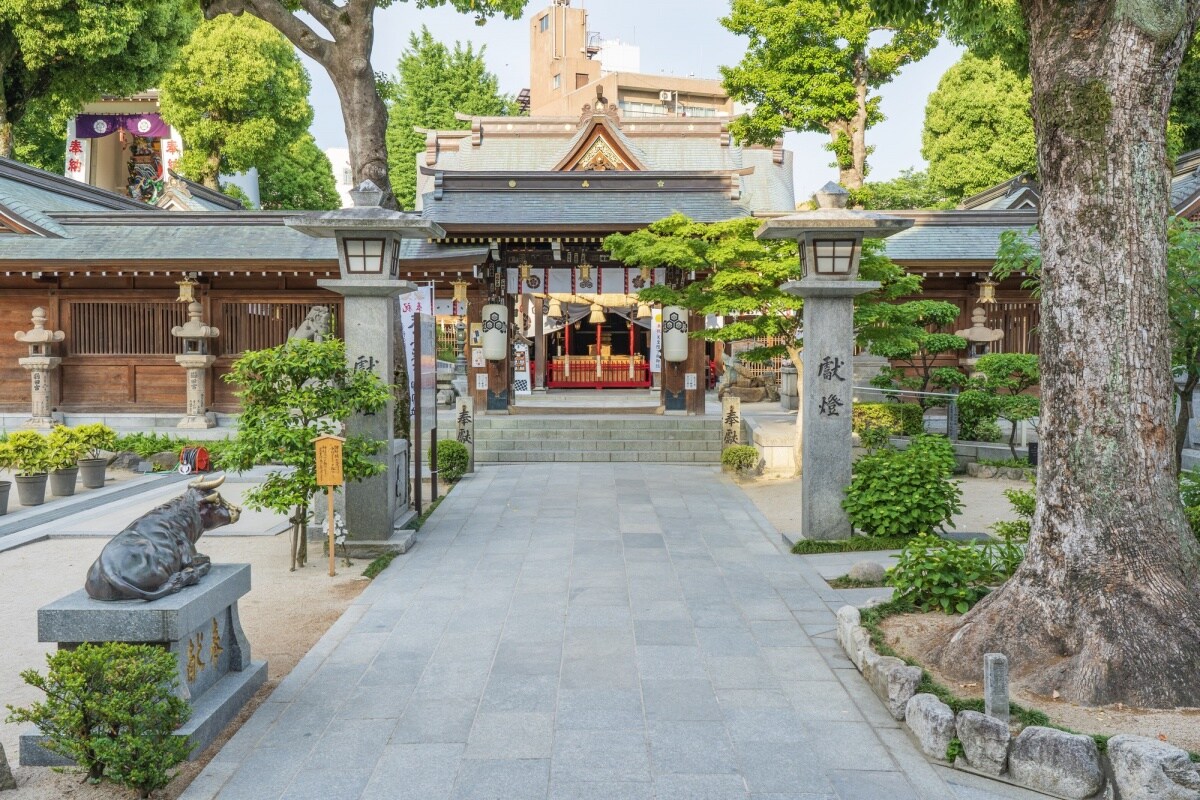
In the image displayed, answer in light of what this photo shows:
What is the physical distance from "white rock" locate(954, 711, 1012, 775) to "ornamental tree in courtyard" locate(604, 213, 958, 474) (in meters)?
→ 8.87

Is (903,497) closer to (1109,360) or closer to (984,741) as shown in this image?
(1109,360)

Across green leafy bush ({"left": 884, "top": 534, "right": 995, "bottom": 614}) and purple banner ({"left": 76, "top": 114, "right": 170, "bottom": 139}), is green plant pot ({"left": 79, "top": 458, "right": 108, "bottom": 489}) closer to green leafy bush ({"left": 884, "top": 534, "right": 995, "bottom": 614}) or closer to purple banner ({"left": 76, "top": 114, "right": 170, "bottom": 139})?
green leafy bush ({"left": 884, "top": 534, "right": 995, "bottom": 614})

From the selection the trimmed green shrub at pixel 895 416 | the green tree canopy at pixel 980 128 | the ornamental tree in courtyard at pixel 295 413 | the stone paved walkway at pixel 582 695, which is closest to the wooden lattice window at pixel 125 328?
the ornamental tree in courtyard at pixel 295 413

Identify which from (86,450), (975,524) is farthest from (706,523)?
(86,450)

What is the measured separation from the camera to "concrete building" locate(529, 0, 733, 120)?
6078cm

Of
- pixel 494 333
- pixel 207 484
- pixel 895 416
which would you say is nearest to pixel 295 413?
pixel 207 484

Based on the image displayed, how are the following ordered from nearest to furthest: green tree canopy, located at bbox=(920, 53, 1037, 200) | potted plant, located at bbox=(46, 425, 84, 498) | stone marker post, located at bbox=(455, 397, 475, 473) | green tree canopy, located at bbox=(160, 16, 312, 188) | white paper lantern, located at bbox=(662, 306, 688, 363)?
potted plant, located at bbox=(46, 425, 84, 498) → stone marker post, located at bbox=(455, 397, 475, 473) → white paper lantern, located at bbox=(662, 306, 688, 363) → green tree canopy, located at bbox=(920, 53, 1037, 200) → green tree canopy, located at bbox=(160, 16, 312, 188)

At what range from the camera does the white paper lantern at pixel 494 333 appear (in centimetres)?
1889

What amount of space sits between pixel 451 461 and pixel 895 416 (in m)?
8.01

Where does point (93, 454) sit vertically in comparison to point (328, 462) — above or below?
below

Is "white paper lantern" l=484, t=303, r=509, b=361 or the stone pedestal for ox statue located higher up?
"white paper lantern" l=484, t=303, r=509, b=361

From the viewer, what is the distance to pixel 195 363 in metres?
18.3

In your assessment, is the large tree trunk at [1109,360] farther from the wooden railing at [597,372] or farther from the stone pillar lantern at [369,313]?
the wooden railing at [597,372]

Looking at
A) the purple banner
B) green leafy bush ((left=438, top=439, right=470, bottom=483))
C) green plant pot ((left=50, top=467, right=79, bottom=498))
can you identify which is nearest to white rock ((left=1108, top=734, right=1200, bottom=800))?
green leafy bush ((left=438, top=439, right=470, bottom=483))
